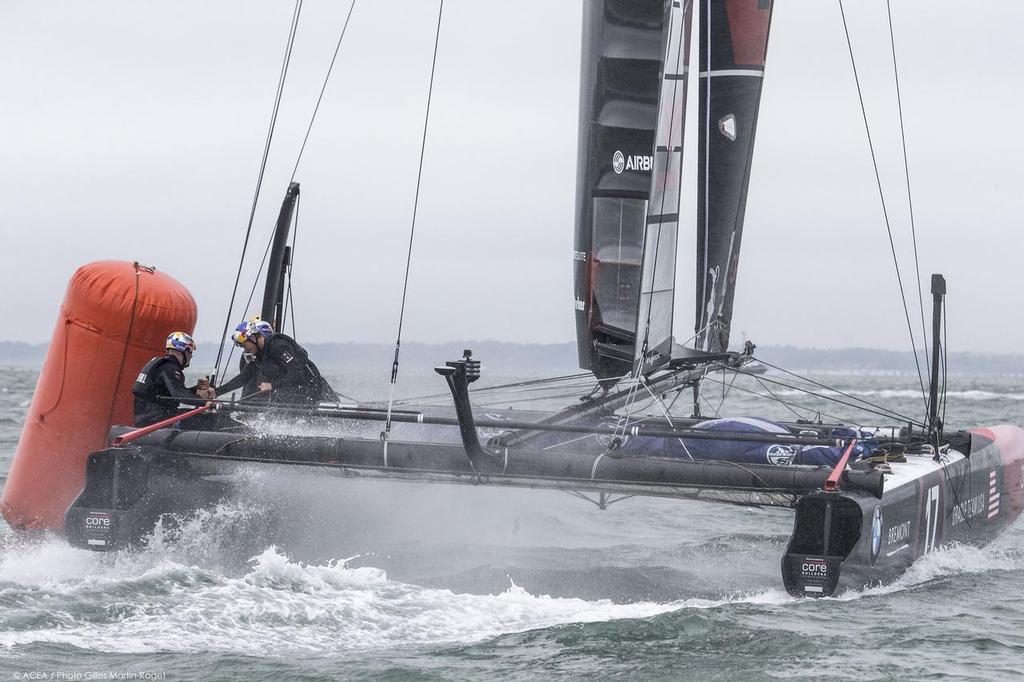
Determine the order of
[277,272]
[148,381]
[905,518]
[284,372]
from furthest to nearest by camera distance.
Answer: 1. [277,272]
2. [284,372]
3. [148,381]
4. [905,518]

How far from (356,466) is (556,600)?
4.48 feet

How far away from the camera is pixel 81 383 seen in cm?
802

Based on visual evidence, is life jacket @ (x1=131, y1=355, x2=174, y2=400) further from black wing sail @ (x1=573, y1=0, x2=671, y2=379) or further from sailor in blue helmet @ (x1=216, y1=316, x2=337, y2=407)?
black wing sail @ (x1=573, y1=0, x2=671, y2=379)

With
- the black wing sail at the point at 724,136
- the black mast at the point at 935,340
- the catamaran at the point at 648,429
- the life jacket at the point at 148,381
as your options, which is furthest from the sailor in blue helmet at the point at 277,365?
the black mast at the point at 935,340

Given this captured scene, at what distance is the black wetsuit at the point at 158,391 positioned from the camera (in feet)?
25.3

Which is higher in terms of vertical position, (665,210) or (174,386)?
(665,210)

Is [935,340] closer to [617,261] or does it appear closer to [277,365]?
[617,261]

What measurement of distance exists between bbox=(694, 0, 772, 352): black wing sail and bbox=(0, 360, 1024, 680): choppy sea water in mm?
2049

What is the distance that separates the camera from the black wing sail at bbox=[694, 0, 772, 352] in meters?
10.1

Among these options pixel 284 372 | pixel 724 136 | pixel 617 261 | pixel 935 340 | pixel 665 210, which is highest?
pixel 724 136

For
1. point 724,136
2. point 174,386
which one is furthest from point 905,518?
point 174,386

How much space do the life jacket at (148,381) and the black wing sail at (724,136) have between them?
14.1 feet

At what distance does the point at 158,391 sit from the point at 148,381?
0.28ft

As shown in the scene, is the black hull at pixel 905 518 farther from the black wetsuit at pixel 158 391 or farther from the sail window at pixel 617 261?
the black wetsuit at pixel 158 391
